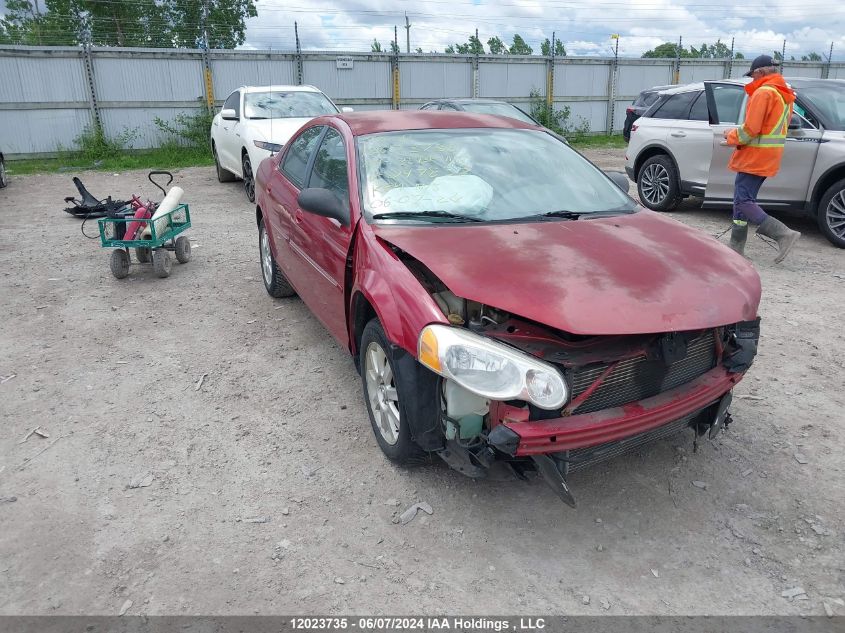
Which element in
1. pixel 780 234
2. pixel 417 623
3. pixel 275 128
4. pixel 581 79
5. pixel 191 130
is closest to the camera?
pixel 417 623

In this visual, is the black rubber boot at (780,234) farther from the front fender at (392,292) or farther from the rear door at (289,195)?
the front fender at (392,292)

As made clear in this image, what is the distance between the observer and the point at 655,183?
9.63 metres

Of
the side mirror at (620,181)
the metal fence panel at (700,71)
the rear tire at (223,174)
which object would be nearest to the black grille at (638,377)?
the side mirror at (620,181)

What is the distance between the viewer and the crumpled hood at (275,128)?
947cm

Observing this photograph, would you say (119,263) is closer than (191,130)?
Yes

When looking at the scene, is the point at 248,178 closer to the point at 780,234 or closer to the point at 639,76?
the point at 780,234

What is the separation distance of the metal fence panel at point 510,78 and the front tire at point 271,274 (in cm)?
1510

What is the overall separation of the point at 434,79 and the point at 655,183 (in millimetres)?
11072

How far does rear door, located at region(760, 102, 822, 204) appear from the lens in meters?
7.54

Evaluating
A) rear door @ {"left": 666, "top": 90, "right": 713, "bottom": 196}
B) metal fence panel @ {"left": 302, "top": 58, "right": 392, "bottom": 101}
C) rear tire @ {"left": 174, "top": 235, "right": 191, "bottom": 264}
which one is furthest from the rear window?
rear tire @ {"left": 174, "top": 235, "right": 191, "bottom": 264}

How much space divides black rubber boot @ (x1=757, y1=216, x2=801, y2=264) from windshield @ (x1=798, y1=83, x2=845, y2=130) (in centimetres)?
162

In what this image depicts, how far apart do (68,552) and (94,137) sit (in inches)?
594

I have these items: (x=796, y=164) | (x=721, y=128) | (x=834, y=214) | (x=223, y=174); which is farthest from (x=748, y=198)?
(x=223, y=174)

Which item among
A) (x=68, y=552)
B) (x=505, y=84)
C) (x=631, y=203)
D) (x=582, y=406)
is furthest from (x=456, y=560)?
(x=505, y=84)
